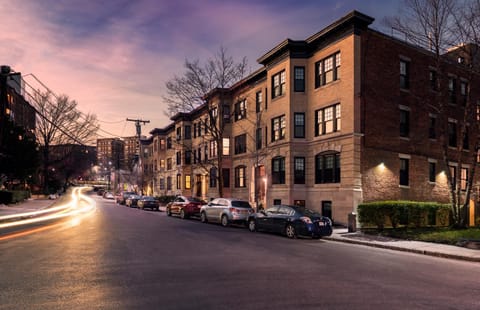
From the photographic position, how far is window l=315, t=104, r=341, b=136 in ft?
84.4

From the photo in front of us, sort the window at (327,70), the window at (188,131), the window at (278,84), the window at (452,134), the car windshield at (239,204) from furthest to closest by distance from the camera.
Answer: the window at (188,131) < the window at (452,134) < the window at (278,84) < the window at (327,70) < the car windshield at (239,204)

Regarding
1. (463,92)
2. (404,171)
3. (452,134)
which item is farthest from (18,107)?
(463,92)

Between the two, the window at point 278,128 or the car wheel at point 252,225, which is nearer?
the car wheel at point 252,225

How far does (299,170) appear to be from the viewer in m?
28.1

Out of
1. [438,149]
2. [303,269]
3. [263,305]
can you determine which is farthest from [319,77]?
[263,305]

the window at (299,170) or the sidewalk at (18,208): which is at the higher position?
the window at (299,170)

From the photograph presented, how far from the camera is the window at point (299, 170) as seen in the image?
1103 inches

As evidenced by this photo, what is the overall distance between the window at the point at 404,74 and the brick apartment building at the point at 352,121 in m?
0.07

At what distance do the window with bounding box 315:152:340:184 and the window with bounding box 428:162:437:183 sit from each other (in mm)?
7964

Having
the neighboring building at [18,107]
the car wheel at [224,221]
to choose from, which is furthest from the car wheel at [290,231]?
the neighboring building at [18,107]

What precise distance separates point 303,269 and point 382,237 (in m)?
9.46

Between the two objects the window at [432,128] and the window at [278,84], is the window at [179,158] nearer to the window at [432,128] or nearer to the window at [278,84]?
the window at [278,84]

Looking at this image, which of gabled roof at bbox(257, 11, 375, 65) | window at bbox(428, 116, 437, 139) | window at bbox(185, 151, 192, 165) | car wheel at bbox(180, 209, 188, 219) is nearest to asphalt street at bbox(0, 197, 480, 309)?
car wheel at bbox(180, 209, 188, 219)

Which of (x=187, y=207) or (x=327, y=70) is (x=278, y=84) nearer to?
(x=327, y=70)
